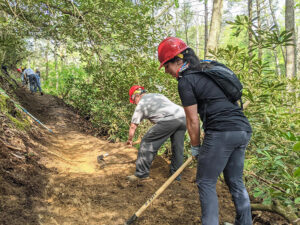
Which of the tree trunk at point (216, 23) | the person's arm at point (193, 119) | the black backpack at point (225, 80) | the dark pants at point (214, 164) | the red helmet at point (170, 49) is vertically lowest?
the dark pants at point (214, 164)

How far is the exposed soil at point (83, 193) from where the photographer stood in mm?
2842

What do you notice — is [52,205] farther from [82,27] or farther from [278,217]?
[82,27]

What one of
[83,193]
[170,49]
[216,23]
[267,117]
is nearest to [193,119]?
[170,49]

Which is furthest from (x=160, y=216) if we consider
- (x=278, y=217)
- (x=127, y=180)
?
(x=278, y=217)

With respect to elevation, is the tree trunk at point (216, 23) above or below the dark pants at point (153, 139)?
above

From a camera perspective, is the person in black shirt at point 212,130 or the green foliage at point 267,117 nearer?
the person in black shirt at point 212,130

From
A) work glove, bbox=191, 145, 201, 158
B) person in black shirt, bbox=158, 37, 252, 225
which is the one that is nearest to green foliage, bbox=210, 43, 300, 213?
person in black shirt, bbox=158, 37, 252, 225

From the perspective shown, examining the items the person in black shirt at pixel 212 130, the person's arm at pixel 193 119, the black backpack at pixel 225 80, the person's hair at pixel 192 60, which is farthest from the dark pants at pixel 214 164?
the person's hair at pixel 192 60

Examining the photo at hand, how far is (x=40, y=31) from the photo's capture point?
6.16m

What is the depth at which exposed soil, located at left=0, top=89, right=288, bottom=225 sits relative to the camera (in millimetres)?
2842

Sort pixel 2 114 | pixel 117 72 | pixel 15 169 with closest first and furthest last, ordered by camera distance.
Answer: pixel 15 169, pixel 2 114, pixel 117 72

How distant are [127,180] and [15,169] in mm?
1802

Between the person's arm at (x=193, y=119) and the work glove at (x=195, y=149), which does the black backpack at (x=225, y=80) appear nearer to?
the person's arm at (x=193, y=119)

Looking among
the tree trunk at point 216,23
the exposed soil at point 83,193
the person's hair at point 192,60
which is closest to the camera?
the person's hair at point 192,60
